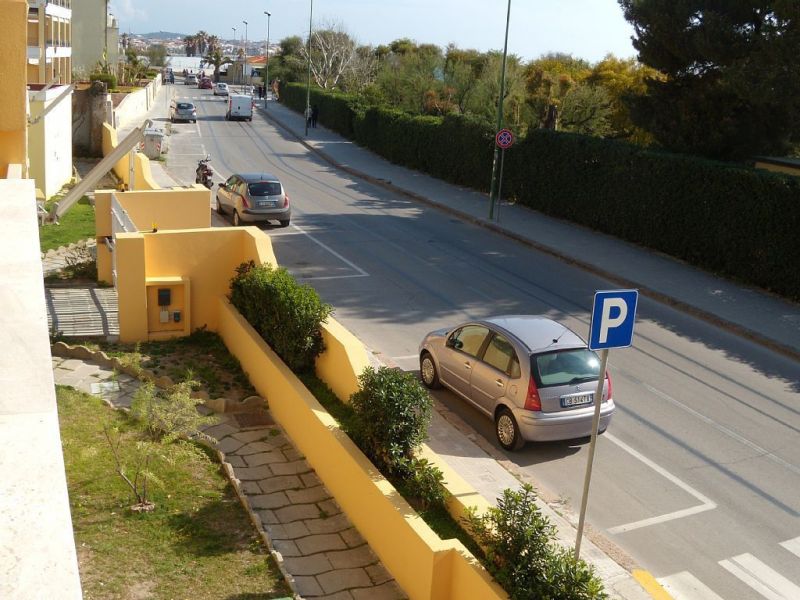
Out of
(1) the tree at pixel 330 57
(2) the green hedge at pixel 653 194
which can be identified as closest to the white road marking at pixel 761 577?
(2) the green hedge at pixel 653 194

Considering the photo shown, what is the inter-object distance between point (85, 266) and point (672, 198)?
45.5ft

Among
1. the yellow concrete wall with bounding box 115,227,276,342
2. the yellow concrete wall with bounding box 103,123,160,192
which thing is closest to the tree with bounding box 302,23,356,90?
the yellow concrete wall with bounding box 103,123,160,192

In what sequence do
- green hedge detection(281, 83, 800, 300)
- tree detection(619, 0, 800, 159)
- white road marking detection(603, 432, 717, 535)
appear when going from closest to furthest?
white road marking detection(603, 432, 717, 535)
green hedge detection(281, 83, 800, 300)
tree detection(619, 0, 800, 159)

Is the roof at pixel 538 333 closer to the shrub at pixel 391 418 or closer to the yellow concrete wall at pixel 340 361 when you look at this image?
the yellow concrete wall at pixel 340 361

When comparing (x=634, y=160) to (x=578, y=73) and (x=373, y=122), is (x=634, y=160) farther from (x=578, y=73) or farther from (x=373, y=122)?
(x=578, y=73)

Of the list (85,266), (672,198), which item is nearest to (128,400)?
(85,266)

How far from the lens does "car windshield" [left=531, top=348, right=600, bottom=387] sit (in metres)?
10.7

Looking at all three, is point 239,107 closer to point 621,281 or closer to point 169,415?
point 621,281

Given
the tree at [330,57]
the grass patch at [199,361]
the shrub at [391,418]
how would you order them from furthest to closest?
1. the tree at [330,57]
2. the grass patch at [199,361]
3. the shrub at [391,418]

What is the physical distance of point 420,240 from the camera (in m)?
23.3

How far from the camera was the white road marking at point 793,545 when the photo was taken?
29.0ft

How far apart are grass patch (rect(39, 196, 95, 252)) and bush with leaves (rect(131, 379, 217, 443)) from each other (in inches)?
402

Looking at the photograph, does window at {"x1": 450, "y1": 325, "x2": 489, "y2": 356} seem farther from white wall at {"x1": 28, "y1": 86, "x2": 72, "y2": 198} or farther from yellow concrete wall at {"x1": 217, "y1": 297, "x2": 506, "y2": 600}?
white wall at {"x1": 28, "y1": 86, "x2": 72, "y2": 198}

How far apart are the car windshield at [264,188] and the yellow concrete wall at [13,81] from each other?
413 inches
